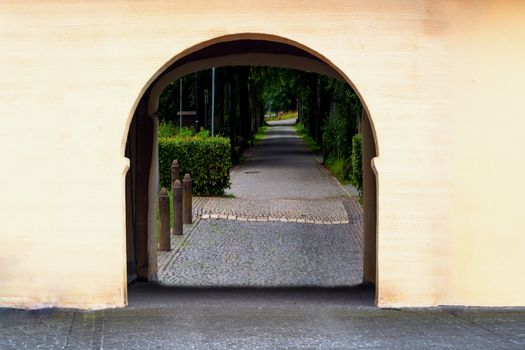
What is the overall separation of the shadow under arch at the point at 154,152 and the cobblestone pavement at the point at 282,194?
24.6ft

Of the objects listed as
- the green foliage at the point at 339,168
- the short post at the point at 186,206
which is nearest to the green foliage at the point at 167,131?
the green foliage at the point at 339,168

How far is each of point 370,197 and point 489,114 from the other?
114 inches

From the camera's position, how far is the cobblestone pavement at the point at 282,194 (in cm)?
1834

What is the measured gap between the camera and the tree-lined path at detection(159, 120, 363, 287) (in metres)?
11.3

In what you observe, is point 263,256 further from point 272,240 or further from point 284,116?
point 284,116

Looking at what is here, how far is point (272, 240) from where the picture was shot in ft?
49.3

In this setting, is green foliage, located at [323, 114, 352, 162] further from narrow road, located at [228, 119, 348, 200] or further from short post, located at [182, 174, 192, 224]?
short post, located at [182, 174, 192, 224]

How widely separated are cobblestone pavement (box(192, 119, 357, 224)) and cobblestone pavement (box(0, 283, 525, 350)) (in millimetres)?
10303

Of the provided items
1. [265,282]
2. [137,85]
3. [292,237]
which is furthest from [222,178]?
[137,85]

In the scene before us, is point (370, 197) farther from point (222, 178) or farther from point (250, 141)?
point (250, 141)

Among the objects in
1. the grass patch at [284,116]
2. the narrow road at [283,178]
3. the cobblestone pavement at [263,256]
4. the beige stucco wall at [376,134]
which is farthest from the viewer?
the grass patch at [284,116]

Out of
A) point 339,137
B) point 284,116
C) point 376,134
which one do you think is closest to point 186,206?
point 376,134

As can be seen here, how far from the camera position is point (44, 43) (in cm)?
730

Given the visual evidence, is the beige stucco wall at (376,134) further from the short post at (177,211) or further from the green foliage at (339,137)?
the green foliage at (339,137)
